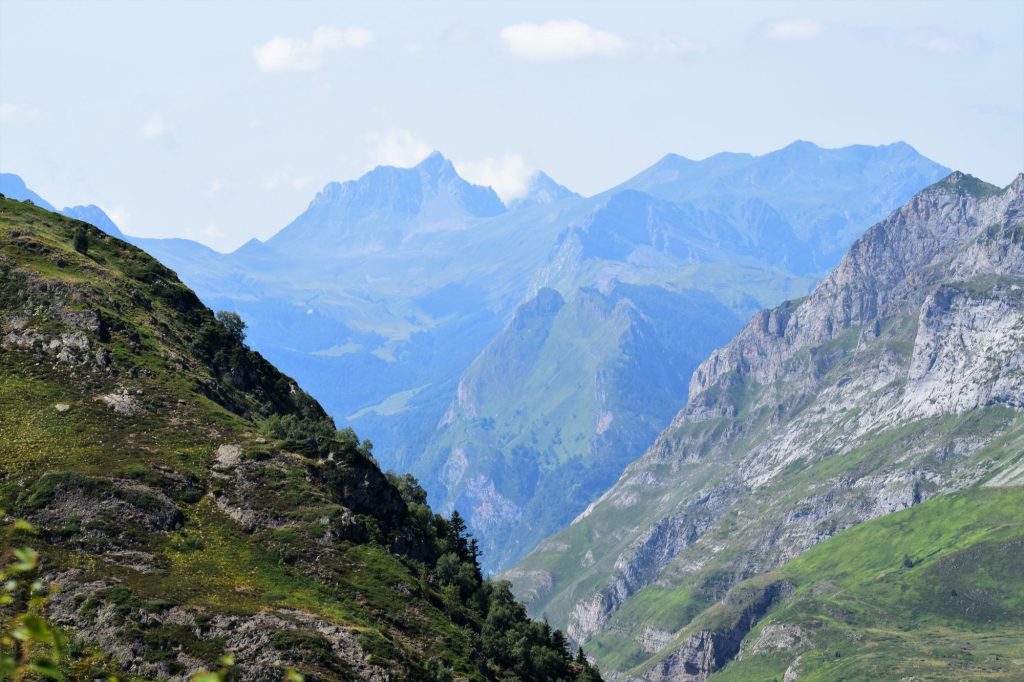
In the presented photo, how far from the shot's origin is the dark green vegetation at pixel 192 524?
123m

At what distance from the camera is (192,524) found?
14562 centimetres

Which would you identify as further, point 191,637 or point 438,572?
point 438,572

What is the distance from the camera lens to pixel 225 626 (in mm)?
124625

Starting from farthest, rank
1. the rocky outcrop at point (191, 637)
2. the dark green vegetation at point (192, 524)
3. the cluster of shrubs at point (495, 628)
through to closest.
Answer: the cluster of shrubs at point (495, 628), the dark green vegetation at point (192, 524), the rocky outcrop at point (191, 637)

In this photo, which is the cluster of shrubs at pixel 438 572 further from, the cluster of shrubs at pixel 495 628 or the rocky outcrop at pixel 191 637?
the rocky outcrop at pixel 191 637

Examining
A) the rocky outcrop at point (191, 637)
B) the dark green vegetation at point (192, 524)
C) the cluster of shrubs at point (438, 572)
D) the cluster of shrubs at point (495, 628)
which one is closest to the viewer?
the rocky outcrop at point (191, 637)

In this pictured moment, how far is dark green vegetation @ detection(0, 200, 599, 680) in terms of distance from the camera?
405 ft

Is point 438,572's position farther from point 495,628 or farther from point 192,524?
point 192,524

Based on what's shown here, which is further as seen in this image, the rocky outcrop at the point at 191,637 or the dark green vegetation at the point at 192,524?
the dark green vegetation at the point at 192,524

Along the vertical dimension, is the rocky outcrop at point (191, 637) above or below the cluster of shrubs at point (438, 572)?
below

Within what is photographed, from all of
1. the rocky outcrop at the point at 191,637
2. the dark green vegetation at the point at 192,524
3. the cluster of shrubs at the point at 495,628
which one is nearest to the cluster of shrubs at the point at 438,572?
the cluster of shrubs at the point at 495,628

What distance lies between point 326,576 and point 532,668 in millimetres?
43746

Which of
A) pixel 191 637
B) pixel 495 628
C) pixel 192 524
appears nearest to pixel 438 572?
pixel 495 628

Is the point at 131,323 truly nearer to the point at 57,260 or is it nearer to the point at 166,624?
the point at 57,260
